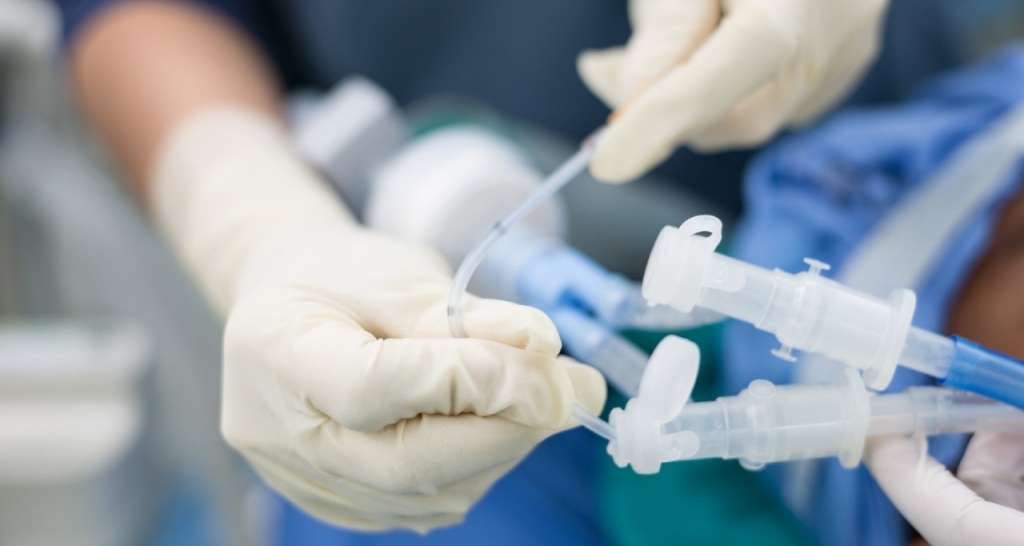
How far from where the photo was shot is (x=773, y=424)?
448 millimetres

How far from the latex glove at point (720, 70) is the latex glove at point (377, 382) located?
18cm

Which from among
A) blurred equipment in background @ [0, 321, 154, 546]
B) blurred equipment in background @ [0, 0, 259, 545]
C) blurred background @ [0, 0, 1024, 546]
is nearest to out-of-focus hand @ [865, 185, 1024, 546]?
blurred background @ [0, 0, 1024, 546]

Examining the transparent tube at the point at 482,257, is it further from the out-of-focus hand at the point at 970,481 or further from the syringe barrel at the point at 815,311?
the out-of-focus hand at the point at 970,481

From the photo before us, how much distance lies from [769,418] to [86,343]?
1.07 m

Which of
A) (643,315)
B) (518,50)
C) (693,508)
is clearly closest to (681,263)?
(643,315)

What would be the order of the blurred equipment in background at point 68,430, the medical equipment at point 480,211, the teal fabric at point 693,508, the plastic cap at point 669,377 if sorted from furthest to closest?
the blurred equipment in background at point 68,430 < the teal fabric at point 693,508 < the medical equipment at point 480,211 < the plastic cap at point 669,377

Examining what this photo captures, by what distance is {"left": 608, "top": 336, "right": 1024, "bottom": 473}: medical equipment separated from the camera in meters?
0.40

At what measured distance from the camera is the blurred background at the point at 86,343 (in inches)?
42.9

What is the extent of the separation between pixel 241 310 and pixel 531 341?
0.20 metres

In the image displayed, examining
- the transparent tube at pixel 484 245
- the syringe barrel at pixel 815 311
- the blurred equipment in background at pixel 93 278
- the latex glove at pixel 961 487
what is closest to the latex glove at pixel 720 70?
the transparent tube at pixel 484 245

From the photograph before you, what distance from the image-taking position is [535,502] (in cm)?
79

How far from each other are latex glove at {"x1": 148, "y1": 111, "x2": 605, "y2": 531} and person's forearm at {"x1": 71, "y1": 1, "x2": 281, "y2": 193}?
0.38m

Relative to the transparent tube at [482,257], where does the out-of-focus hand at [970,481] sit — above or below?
above

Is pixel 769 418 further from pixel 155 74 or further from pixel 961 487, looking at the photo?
pixel 155 74
